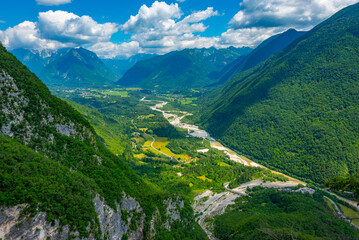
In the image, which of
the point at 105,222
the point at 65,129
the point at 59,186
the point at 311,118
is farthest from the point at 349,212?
the point at 65,129

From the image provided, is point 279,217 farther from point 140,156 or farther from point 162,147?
point 162,147

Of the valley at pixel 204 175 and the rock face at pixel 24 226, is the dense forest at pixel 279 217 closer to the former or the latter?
the valley at pixel 204 175

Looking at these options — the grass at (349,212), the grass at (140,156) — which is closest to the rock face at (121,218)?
the grass at (349,212)

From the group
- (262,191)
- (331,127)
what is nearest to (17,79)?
(262,191)

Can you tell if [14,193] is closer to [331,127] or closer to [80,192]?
[80,192]

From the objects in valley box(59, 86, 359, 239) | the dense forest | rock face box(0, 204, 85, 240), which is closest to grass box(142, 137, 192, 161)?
valley box(59, 86, 359, 239)

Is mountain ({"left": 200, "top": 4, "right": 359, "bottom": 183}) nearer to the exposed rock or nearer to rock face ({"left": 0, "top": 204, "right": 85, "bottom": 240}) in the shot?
the exposed rock

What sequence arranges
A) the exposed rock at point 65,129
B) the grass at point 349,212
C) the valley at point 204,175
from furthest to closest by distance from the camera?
the valley at point 204,175 → the grass at point 349,212 → the exposed rock at point 65,129
